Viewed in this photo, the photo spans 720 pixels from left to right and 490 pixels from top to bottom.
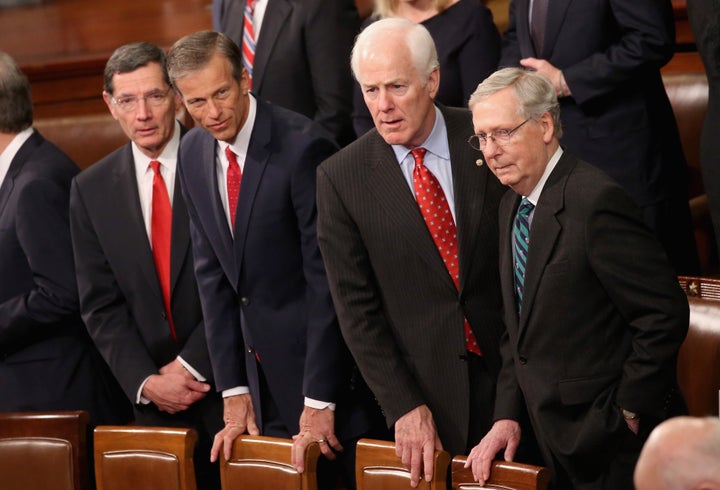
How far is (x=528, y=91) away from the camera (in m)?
2.62

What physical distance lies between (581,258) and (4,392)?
1958mm

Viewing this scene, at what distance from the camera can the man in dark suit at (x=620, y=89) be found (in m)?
3.39

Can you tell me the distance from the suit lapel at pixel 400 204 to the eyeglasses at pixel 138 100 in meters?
0.78

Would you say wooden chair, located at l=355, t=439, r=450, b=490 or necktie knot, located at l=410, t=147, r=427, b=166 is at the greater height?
necktie knot, located at l=410, t=147, r=427, b=166

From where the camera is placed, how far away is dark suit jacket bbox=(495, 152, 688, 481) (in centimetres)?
252

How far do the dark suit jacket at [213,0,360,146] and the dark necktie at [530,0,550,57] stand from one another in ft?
1.99

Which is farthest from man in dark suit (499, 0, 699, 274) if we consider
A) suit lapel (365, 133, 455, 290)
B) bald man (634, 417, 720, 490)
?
bald man (634, 417, 720, 490)

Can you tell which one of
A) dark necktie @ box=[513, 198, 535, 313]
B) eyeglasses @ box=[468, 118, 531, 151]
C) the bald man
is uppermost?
eyeglasses @ box=[468, 118, 531, 151]

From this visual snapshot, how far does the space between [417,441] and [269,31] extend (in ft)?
5.23

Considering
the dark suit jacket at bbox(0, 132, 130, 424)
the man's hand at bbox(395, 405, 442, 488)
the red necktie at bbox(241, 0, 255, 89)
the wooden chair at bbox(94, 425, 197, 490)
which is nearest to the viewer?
the man's hand at bbox(395, 405, 442, 488)

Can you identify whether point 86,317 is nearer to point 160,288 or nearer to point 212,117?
Answer: point 160,288

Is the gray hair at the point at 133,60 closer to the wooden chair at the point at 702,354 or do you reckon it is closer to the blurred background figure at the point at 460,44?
the blurred background figure at the point at 460,44

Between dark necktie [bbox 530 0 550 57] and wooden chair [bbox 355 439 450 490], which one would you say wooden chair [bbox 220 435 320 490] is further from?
dark necktie [bbox 530 0 550 57]

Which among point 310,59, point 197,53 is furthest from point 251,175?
point 310,59
